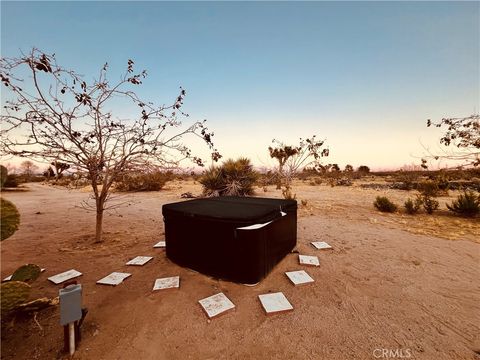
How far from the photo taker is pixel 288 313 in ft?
6.92

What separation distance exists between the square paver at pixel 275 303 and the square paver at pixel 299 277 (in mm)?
321

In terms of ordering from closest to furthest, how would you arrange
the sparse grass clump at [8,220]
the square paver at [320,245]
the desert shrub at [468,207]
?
the sparse grass clump at [8,220] → the square paver at [320,245] → the desert shrub at [468,207]

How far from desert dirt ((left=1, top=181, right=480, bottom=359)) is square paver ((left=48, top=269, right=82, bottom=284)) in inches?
2.6

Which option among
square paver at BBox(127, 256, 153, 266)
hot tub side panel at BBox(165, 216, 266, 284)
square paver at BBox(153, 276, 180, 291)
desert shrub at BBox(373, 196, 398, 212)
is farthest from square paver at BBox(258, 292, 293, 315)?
desert shrub at BBox(373, 196, 398, 212)

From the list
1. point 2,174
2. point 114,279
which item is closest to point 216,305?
point 114,279

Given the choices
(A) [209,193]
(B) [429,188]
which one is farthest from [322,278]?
(B) [429,188]

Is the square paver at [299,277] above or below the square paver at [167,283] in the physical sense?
above

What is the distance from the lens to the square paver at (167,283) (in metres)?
2.52

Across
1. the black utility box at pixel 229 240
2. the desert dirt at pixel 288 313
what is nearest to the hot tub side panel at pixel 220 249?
the black utility box at pixel 229 240

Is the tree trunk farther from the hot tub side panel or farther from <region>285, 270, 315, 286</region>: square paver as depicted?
<region>285, 270, 315, 286</region>: square paver

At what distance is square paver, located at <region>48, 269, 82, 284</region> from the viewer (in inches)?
108

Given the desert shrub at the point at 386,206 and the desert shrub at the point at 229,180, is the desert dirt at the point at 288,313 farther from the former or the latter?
the desert shrub at the point at 229,180

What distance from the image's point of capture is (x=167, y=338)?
1.80 meters

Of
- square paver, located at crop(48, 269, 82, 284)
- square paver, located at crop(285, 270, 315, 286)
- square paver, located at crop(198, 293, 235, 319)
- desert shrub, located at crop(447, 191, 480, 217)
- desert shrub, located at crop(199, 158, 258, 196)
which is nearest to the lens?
square paver, located at crop(198, 293, 235, 319)
